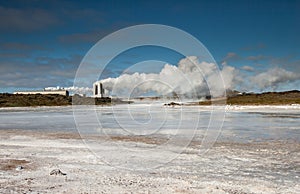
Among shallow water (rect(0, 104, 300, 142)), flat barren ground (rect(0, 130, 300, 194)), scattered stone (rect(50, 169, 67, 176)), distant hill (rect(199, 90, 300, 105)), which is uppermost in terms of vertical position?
distant hill (rect(199, 90, 300, 105))

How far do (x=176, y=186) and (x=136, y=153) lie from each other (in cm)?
543

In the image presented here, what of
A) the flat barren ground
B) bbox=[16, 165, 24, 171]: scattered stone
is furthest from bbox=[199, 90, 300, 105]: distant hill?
bbox=[16, 165, 24, 171]: scattered stone

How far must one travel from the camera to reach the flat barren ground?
854 centimetres

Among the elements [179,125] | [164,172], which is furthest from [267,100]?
[164,172]

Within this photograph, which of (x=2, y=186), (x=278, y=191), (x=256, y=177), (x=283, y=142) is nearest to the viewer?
(x=278, y=191)

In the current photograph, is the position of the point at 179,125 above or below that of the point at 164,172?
above

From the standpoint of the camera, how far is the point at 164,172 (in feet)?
34.1

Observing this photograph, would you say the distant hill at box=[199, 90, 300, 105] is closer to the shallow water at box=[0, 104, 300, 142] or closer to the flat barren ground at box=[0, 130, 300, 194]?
the shallow water at box=[0, 104, 300, 142]

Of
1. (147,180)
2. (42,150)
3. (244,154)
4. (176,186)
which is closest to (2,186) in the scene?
(147,180)

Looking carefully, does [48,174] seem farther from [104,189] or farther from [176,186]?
[176,186]

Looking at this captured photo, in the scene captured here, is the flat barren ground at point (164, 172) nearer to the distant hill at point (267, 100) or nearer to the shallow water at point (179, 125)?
the shallow water at point (179, 125)

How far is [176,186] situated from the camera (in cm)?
865

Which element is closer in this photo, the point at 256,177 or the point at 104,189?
the point at 104,189

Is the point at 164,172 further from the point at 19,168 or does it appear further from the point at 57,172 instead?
the point at 19,168
